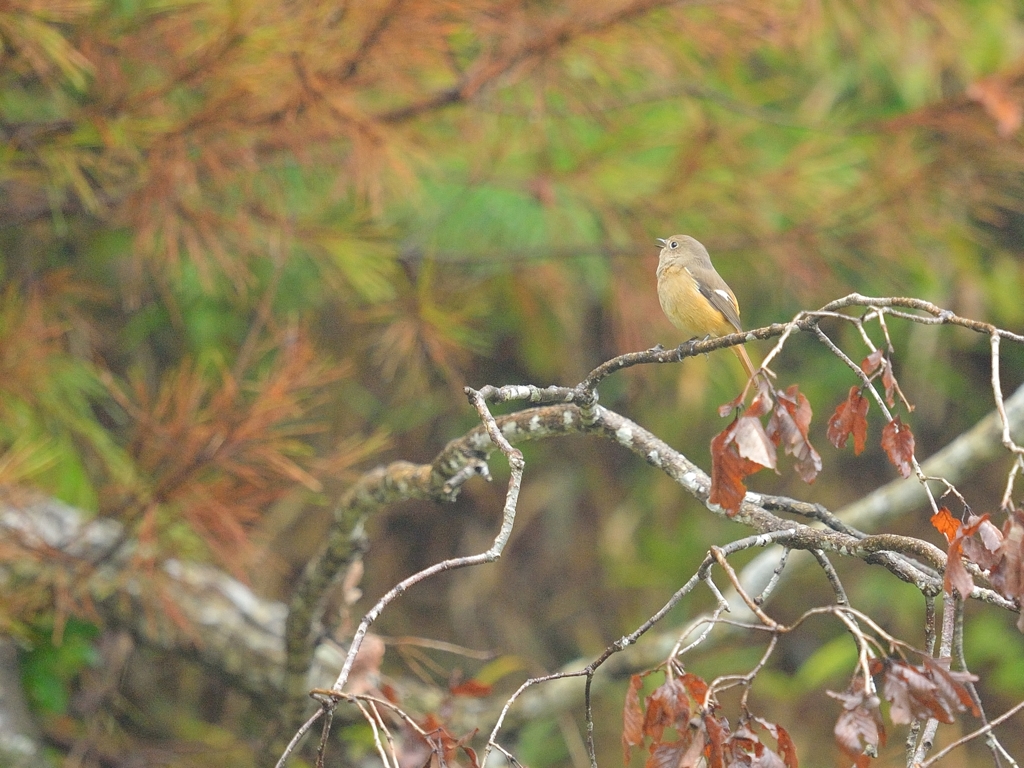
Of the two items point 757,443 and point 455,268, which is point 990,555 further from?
point 455,268

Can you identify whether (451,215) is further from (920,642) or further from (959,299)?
(920,642)

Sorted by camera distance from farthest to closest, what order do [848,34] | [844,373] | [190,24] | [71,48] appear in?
[844,373] → [848,34] → [190,24] → [71,48]

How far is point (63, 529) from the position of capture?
2658 mm

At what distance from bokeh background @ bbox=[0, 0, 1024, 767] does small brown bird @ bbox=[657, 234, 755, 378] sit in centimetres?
29

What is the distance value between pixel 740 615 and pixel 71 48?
7.89ft

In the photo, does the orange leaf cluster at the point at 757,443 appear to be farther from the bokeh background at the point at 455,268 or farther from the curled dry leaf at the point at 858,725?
the bokeh background at the point at 455,268

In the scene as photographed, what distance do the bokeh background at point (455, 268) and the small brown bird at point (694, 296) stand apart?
29cm

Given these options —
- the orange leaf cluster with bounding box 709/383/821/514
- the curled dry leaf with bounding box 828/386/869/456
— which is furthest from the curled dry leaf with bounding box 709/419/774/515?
the curled dry leaf with bounding box 828/386/869/456

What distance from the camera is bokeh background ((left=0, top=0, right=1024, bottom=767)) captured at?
2363 millimetres

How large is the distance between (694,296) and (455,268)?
38.3 inches

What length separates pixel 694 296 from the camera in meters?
2.57

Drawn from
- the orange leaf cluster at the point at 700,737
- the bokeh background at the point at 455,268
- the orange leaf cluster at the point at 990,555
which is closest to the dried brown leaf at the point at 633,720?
the orange leaf cluster at the point at 700,737

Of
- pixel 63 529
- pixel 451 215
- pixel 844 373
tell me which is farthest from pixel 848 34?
pixel 63 529

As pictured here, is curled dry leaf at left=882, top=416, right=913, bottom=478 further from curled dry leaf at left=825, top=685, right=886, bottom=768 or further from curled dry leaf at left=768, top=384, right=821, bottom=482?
curled dry leaf at left=825, top=685, right=886, bottom=768
